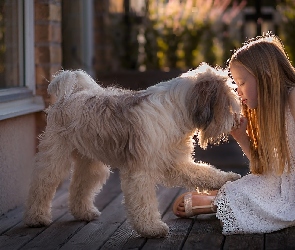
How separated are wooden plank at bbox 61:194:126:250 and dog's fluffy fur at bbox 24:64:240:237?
0.30 metres

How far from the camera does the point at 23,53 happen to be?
5.82m

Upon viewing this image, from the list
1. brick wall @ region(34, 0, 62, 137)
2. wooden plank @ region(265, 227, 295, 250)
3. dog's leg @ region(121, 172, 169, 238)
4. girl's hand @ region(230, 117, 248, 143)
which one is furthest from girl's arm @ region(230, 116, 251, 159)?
brick wall @ region(34, 0, 62, 137)

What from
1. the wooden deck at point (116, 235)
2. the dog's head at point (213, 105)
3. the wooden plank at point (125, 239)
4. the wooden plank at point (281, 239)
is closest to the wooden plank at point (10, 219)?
the wooden deck at point (116, 235)

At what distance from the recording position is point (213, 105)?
4.12 metres

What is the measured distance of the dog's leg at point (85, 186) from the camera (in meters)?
4.93

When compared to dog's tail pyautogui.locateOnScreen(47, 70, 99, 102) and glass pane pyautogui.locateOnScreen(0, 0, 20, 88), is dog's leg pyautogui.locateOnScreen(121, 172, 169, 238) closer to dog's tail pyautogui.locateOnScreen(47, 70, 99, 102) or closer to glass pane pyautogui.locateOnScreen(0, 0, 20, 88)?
dog's tail pyautogui.locateOnScreen(47, 70, 99, 102)

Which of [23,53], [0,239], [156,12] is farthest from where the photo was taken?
[156,12]

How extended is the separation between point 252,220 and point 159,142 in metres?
0.79

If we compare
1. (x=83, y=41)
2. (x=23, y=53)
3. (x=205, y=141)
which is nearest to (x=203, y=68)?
(x=205, y=141)

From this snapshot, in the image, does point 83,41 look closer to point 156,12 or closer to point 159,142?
point 156,12

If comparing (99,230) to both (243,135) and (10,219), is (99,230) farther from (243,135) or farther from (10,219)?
(243,135)

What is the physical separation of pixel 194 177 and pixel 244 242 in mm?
497

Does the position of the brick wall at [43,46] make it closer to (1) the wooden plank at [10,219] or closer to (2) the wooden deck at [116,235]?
(1) the wooden plank at [10,219]

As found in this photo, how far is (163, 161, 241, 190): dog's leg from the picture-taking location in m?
4.38
